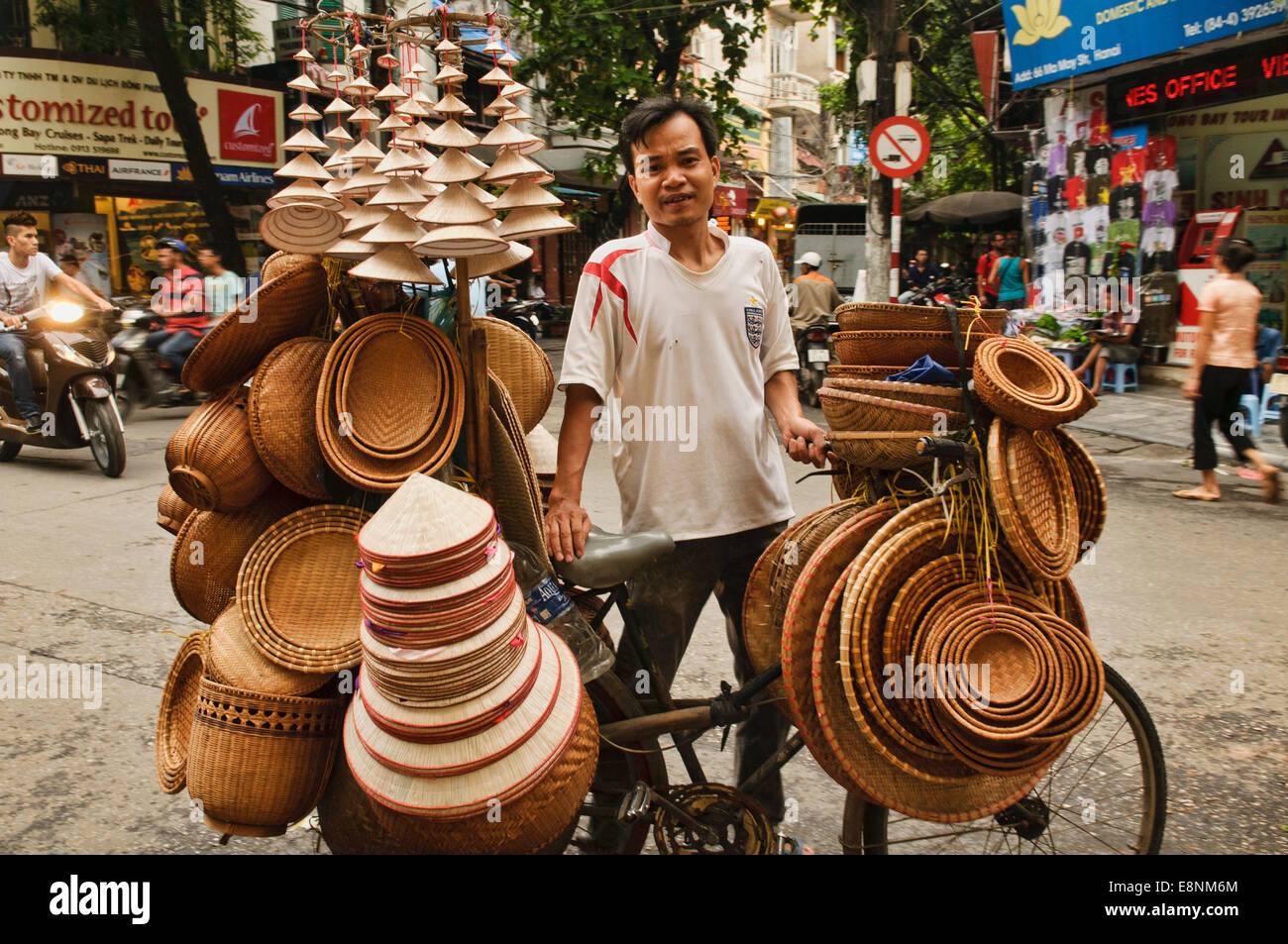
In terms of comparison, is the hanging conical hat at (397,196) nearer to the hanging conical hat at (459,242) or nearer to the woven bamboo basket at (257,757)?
the hanging conical hat at (459,242)

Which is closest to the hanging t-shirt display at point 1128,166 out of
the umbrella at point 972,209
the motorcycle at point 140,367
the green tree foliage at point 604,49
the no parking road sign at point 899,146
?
the no parking road sign at point 899,146

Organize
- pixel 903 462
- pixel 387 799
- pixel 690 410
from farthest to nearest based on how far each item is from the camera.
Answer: pixel 690 410, pixel 903 462, pixel 387 799

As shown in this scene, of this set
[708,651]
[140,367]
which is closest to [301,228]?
[708,651]

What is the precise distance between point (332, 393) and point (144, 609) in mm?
3171

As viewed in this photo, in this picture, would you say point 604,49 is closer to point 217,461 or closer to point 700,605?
point 700,605

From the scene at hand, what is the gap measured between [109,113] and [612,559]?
1561 centimetres

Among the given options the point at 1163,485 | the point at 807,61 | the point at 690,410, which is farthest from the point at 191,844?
the point at 807,61

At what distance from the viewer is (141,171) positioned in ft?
49.6

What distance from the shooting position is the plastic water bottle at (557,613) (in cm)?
225

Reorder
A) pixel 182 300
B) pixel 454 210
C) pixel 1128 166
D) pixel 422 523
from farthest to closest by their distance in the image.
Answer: pixel 1128 166
pixel 182 300
pixel 454 210
pixel 422 523

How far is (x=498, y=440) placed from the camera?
7.66 feet

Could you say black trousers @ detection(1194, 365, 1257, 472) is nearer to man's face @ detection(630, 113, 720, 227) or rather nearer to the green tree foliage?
man's face @ detection(630, 113, 720, 227)

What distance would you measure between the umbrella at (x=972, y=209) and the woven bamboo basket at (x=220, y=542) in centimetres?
1754

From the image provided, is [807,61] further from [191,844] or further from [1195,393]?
[191,844]
